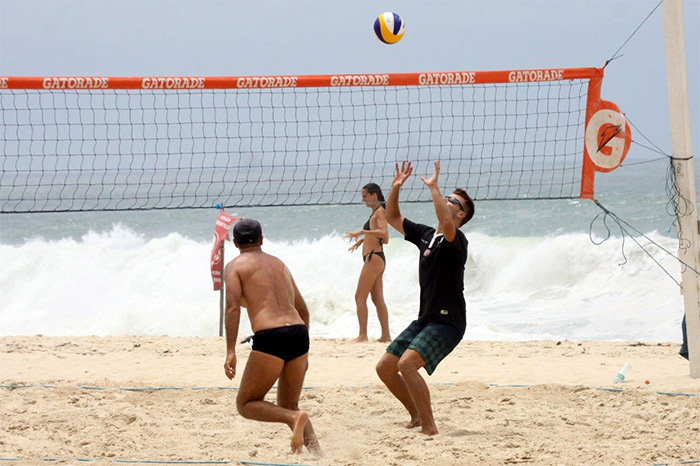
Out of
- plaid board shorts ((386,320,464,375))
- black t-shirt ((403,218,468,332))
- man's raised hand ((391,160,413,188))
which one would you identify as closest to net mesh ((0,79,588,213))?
man's raised hand ((391,160,413,188))

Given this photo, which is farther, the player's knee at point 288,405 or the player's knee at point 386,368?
the player's knee at point 386,368

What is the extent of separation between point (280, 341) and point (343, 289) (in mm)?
12313

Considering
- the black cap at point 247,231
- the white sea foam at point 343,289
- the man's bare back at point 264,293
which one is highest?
the black cap at point 247,231

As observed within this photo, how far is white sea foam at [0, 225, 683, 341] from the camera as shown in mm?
12977

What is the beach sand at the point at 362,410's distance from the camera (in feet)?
16.8

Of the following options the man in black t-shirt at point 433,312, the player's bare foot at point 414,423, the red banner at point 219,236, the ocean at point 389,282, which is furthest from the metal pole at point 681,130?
the red banner at point 219,236

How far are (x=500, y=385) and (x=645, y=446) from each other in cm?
178

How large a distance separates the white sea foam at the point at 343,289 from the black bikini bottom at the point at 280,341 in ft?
20.6

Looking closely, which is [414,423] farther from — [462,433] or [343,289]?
[343,289]

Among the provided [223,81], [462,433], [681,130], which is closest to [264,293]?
[462,433]

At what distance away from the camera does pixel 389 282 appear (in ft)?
57.0

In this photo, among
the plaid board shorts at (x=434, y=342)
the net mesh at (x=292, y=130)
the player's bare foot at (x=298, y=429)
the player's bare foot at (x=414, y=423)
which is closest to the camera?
the player's bare foot at (x=298, y=429)

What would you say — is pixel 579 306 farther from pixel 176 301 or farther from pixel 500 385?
pixel 500 385

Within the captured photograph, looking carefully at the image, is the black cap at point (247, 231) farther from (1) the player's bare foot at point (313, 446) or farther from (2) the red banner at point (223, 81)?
(2) the red banner at point (223, 81)
